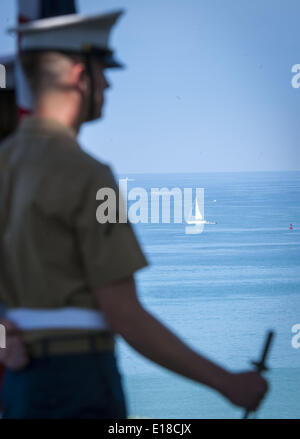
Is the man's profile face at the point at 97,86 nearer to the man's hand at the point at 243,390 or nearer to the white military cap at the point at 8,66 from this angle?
the man's hand at the point at 243,390

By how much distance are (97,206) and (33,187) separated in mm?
93

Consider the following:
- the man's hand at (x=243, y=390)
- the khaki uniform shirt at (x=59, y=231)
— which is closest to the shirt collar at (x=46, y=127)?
the khaki uniform shirt at (x=59, y=231)

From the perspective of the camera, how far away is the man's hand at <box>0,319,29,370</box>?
1123 mm

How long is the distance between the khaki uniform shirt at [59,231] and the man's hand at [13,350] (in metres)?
0.04

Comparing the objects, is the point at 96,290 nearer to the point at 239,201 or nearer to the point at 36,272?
the point at 36,272

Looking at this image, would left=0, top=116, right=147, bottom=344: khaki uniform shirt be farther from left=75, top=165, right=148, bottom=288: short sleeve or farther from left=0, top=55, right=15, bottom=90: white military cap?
left=0, top=55, right=15, bottom=90: white military cap

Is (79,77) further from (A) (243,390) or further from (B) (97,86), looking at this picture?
(A) (243,390)

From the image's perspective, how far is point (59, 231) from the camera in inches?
42.7

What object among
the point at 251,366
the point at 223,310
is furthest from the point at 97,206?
the point at 223,310

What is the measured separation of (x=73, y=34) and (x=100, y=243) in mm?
318

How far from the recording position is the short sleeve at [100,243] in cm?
107

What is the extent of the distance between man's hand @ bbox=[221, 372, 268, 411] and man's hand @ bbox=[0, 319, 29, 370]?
0.93 feet

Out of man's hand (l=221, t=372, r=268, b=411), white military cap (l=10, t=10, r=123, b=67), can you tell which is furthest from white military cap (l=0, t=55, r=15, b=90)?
man's hand (l=221, t=372, r=268, b=411)

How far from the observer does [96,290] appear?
3.58 ft
